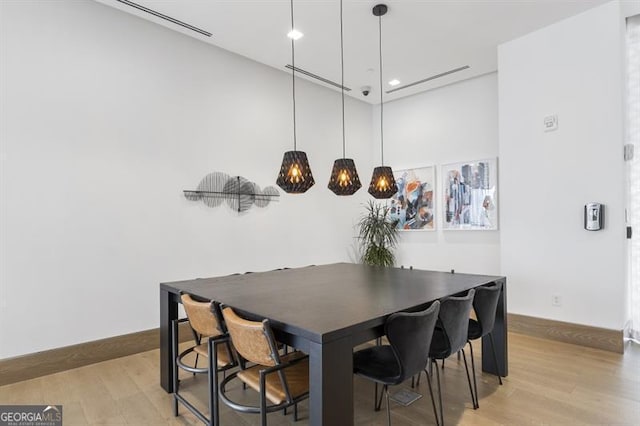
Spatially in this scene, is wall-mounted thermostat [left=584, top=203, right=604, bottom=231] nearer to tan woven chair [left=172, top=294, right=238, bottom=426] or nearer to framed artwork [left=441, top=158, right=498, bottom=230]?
framed artwork [left=441, top=158, right=498, bottom=230]

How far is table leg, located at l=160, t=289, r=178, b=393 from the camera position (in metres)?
2.63

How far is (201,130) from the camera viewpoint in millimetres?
4078

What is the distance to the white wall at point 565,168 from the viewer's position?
3.40 meters

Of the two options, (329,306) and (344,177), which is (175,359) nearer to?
(329,306)

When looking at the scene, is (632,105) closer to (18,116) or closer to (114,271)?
(114,271)

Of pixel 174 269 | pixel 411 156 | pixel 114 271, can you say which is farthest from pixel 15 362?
pixel 411 156

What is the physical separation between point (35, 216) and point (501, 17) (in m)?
4.80

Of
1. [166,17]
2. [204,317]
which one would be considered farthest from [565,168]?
[166,17]

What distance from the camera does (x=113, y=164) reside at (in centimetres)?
342

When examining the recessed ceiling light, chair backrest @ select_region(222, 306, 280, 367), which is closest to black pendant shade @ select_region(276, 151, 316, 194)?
chair backrest @ select_region(222, 306, 280, 367)

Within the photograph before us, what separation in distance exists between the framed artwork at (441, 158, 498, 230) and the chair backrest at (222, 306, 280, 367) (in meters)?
4.14

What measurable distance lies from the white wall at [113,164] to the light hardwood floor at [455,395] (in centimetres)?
48

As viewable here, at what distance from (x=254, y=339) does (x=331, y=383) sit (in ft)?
1.41

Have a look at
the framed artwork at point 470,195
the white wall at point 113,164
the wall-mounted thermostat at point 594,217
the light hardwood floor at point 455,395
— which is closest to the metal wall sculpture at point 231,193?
the white wall at point 113,164
